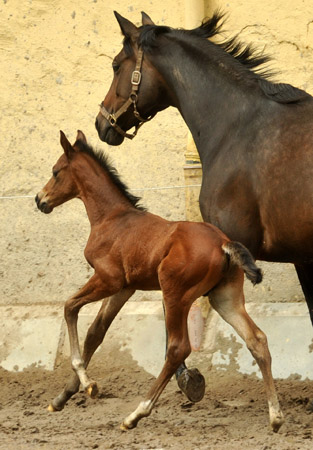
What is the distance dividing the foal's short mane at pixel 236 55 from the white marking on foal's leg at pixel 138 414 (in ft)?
6.52

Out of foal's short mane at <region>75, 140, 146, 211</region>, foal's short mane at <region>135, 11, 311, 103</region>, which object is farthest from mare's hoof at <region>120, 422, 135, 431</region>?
foal's short mane at <region>135, 11, 311, 103</region>

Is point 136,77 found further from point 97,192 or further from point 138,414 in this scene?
point 138,414

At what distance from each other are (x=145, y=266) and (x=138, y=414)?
874 mm

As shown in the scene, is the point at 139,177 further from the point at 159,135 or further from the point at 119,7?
the point at 119,7

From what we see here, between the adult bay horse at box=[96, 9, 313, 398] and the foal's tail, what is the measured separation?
321 mm

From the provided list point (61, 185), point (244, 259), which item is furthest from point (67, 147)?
point (244, 259)

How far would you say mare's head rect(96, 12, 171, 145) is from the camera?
596 cm

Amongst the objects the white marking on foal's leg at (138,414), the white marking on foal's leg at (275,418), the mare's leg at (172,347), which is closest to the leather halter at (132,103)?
the mare's leg at (172,347)

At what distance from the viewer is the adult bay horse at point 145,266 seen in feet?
16.7

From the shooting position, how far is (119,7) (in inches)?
320

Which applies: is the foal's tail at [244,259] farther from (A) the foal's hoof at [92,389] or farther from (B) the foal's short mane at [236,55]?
(A) the foal's hoof at [92,389]

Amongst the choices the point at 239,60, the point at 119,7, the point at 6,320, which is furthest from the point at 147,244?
the point at 119,7

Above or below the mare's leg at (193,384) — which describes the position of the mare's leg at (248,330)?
above

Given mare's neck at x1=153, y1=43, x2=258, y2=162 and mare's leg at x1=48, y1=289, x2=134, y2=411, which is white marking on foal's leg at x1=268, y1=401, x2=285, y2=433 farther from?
mare's neck at x1=153, y1=43, x2=258, y2=162
